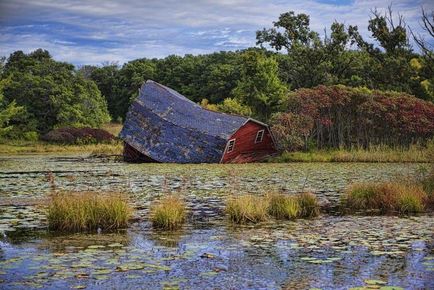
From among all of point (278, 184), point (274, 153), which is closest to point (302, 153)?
point (274, 153)

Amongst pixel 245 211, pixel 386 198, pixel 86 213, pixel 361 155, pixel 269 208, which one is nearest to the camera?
pixel 86 213

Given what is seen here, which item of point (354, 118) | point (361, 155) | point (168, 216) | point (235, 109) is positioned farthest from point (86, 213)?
point (235, 109)

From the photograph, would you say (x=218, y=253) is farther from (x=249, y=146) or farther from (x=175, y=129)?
(x=249, y=146)

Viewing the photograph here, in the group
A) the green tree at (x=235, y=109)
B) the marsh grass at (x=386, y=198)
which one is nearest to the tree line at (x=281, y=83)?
the green tree at (x=235, y=109)

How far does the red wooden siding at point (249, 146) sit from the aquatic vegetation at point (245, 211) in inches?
689

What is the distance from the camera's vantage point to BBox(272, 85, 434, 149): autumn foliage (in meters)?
31.5

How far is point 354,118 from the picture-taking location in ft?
109

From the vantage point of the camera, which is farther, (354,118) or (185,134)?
(354,118)

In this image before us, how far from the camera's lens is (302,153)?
3130cm

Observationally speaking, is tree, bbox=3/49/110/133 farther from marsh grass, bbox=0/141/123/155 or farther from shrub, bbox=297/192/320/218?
shrub, bbox=297/192/320/218

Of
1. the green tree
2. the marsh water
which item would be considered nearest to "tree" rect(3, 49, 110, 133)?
the green tree

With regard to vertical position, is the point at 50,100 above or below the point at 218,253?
above

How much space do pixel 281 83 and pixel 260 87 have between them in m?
3.40

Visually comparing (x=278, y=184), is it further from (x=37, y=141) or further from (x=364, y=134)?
(x=37, y=141)
